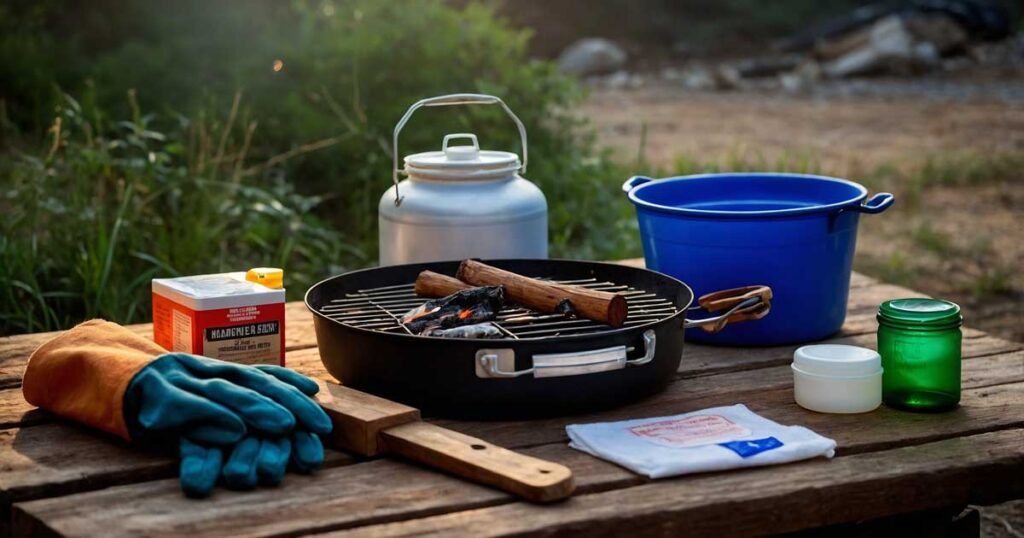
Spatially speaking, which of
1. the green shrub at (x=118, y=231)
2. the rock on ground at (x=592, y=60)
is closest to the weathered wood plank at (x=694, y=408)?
the green shrub at (x=118, y=231)

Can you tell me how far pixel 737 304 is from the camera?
2229 millimetres

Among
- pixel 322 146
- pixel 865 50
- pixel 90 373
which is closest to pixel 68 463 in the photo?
pixel 90 373

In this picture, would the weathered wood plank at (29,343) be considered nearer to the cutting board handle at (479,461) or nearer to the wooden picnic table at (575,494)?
the wooden picnic table at (575,494)

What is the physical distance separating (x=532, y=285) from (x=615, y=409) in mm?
279

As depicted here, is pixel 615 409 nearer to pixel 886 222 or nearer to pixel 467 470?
pixel 467 470

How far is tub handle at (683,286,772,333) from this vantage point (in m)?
2.19

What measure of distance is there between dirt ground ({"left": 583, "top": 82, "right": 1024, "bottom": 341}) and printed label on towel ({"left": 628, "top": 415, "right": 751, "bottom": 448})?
2930 mm

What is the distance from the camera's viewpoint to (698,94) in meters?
11.0

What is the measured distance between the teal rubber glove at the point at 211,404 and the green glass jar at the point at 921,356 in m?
0.91

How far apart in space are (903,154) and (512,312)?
20.0ft

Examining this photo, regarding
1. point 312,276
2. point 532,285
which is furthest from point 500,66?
point 532,285

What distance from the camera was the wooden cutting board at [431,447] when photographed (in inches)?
63.9

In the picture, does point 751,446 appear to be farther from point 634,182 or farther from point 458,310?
point 634,182

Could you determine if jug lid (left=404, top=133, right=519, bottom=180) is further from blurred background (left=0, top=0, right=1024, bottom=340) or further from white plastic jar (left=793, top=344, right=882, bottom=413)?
blurred background (left=0, top=0, right=1024, bottom=340)
